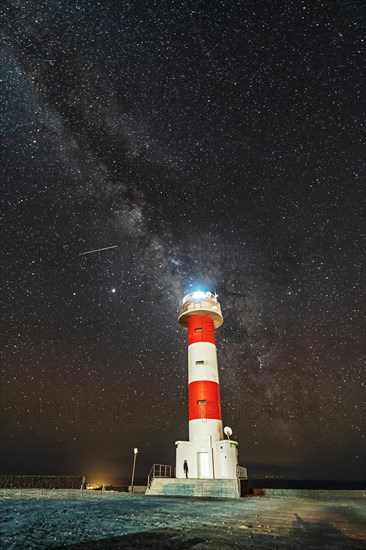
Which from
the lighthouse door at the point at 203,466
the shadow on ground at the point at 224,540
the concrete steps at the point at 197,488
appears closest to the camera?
the shadow on ground at the point at 224,540

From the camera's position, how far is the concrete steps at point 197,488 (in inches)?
705

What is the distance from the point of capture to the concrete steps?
58.7 ft

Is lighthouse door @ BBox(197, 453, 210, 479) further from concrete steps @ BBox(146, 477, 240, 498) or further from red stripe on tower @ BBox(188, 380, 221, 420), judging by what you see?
concrete steps @ BBox(146, 477, 240, 498)

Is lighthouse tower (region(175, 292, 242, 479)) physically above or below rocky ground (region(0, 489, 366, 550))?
above

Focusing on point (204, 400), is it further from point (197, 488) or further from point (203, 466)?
point (197, 488)

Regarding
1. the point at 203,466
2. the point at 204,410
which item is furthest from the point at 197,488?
the point at 204,410

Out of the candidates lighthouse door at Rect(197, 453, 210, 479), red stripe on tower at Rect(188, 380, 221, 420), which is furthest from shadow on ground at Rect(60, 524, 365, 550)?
red stripe on tower at Rect(188, 380, 221, 420)

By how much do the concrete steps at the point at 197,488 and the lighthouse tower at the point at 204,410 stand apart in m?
3.03

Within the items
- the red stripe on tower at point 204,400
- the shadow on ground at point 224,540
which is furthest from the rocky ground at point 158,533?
the red stripe on tower at point 204,400

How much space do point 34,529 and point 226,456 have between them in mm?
19105

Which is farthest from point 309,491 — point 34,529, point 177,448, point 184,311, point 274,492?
point 34,529

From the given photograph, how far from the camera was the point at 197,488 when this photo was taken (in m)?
18.4

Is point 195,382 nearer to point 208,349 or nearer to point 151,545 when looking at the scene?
point 208,349

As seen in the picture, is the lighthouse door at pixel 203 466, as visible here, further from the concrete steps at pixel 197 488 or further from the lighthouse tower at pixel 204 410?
the concrete steps at pixel 197 488
